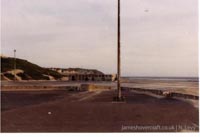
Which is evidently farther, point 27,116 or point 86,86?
point 86,86

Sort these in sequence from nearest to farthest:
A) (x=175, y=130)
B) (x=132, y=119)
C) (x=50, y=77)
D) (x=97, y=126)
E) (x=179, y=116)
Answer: (x=175, y=130) < (x=97, y=126) < (x=132, y=119) < (x=179, y=116) < (x=50, y=77)

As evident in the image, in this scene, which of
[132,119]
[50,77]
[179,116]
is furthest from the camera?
[50,77]

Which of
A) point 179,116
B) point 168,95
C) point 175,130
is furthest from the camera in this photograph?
point 168,95

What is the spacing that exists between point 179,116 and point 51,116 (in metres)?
5.35

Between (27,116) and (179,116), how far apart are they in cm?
638

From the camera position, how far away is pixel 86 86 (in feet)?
149

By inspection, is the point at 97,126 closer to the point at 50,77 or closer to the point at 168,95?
the point at 168,95
